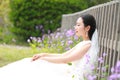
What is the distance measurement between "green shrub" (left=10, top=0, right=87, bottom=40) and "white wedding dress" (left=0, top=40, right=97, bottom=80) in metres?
12.3

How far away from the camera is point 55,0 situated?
17.0 metres

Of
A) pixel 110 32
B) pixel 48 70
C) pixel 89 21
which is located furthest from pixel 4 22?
pixel 89 21

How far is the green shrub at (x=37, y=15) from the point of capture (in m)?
17.1

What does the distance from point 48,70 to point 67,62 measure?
230 millimetres

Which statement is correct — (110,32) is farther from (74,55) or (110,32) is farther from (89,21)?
(74,55)

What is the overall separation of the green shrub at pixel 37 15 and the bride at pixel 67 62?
40.5 ft

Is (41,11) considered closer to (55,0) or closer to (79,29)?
(55,0)

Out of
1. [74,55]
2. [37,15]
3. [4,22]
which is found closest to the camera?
[74,55]

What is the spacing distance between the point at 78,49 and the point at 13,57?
6.54m

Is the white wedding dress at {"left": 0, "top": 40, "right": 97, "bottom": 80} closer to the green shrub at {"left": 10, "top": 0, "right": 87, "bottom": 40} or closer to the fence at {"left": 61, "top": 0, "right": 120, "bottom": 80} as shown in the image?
the fence at {"left": 61, "top": 0, "right": 120, "bottom": 80}

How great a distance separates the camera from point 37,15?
17.3 m

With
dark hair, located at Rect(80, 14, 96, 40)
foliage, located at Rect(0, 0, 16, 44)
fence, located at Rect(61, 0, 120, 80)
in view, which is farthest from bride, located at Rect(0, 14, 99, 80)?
foliage, located at Rect(0, 0, 16, 44)

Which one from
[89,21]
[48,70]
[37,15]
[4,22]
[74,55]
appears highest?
[89,21]

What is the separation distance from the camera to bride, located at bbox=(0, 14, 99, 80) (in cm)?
440
